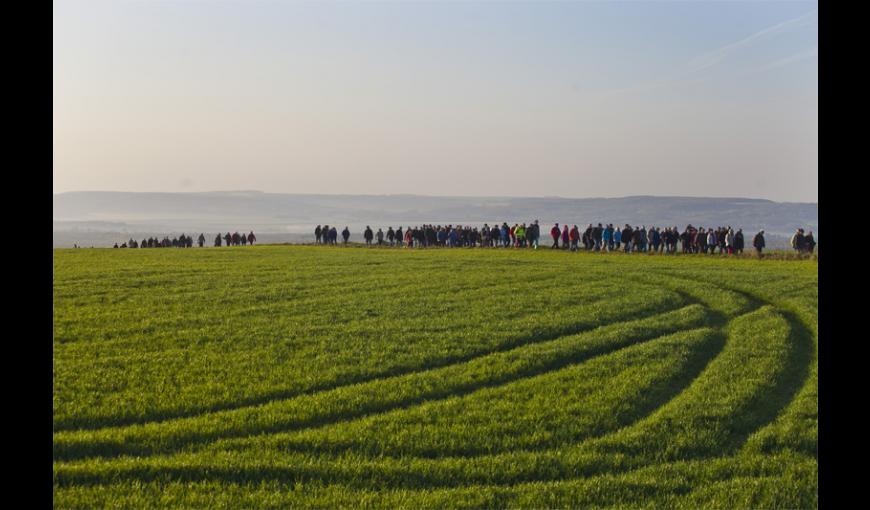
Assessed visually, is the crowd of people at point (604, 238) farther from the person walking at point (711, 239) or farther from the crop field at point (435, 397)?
the crop field at point (435, 397)

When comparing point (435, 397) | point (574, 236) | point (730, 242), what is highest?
point (574, 236)

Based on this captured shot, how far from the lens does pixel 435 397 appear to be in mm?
18844

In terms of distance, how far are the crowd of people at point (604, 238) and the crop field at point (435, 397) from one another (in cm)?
2577

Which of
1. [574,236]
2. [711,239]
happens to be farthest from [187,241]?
[711,239]

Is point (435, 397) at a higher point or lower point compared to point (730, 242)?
lower

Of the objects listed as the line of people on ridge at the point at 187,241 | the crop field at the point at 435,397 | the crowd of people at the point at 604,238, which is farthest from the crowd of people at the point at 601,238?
the crop field at the point at 435,397

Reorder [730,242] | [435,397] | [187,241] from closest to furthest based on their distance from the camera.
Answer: [435,397], [730,242], [187,241]

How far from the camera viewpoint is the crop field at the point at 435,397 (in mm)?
13219

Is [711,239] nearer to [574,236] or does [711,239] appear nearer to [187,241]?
[574,236]

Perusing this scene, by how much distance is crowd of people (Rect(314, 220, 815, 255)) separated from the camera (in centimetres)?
6097

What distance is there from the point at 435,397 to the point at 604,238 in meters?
47.1
